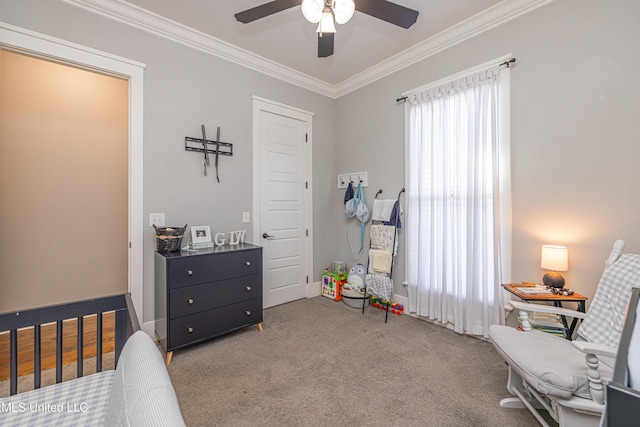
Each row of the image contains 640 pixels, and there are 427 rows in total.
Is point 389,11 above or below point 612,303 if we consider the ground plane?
above

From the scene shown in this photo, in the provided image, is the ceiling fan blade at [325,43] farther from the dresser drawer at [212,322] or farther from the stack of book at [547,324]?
the stack of book at [547,324]

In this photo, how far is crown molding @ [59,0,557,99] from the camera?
2.33m

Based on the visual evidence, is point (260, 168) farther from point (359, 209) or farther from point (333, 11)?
point (333, 11)

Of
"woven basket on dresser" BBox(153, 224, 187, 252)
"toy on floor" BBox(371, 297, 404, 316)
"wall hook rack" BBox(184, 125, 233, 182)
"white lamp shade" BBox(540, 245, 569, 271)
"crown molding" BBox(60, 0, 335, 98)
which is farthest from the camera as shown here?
"toy on floor" BBox(371, 297, 404, 316)

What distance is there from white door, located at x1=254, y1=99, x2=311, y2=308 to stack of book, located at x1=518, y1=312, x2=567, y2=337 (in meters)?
2.50

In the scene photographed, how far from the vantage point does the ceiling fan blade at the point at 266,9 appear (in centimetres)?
168

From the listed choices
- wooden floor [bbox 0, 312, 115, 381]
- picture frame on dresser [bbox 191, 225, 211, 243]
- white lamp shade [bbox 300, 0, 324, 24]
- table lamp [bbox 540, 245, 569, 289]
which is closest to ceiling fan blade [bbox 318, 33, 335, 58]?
white lamp shade [bbox 300, 0, 324, 24]

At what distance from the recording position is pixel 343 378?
200 cm

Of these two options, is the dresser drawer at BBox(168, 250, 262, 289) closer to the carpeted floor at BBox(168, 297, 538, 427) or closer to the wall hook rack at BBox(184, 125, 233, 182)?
the carpeted floor at BBox(168, 297, 538, 427)

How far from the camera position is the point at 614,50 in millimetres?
1925

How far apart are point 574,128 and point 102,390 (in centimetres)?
339

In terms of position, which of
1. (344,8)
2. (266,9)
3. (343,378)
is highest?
(266,9)

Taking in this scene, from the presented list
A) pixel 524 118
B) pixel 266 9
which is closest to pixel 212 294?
pixel 266 9

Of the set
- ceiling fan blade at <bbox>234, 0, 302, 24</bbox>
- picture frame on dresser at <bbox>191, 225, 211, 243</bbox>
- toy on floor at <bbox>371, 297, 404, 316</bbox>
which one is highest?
ceiling fan blade at <bbox>234, 0, 302, 24</bbox>
